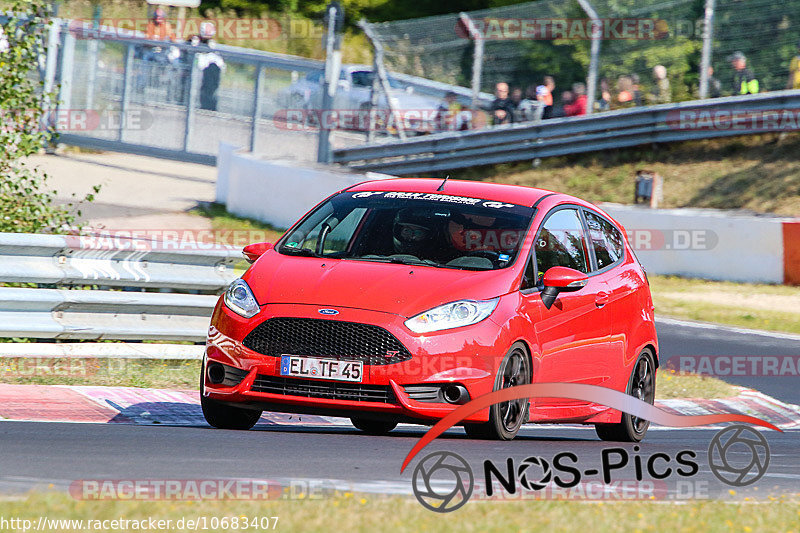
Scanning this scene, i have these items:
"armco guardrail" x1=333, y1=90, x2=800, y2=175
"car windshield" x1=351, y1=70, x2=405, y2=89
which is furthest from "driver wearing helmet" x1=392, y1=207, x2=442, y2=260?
"armco guardrail" x1=333, y1=90, x2=800, y2=175

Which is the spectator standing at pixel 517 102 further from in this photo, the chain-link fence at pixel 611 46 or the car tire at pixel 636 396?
the car tire at pixel 636 396

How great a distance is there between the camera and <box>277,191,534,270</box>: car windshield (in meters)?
7.65

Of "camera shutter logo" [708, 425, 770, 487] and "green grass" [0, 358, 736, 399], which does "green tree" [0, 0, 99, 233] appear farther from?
"camera shutter logo" [708, 425, 770, 487]

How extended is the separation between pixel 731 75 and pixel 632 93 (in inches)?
84.6

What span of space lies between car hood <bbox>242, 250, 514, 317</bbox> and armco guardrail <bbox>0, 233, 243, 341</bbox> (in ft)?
7.56

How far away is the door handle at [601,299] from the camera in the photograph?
8156mm

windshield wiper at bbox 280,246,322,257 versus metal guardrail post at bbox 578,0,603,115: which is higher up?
metal guardrail post at bbox 578,0,603,115

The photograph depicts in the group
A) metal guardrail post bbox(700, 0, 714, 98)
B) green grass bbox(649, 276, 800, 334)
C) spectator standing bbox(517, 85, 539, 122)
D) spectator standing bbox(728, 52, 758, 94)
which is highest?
metal guardrail post bbox(700, 0, 714, 98)

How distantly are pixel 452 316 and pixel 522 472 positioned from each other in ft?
3.45

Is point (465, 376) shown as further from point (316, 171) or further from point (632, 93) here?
point (632, 93)

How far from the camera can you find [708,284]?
18.7 meters

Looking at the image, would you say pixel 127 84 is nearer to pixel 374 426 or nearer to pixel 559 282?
pixel 374 426

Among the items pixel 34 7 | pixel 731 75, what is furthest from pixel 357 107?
pixel 34 7

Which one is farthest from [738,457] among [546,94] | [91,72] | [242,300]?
[91,72]
